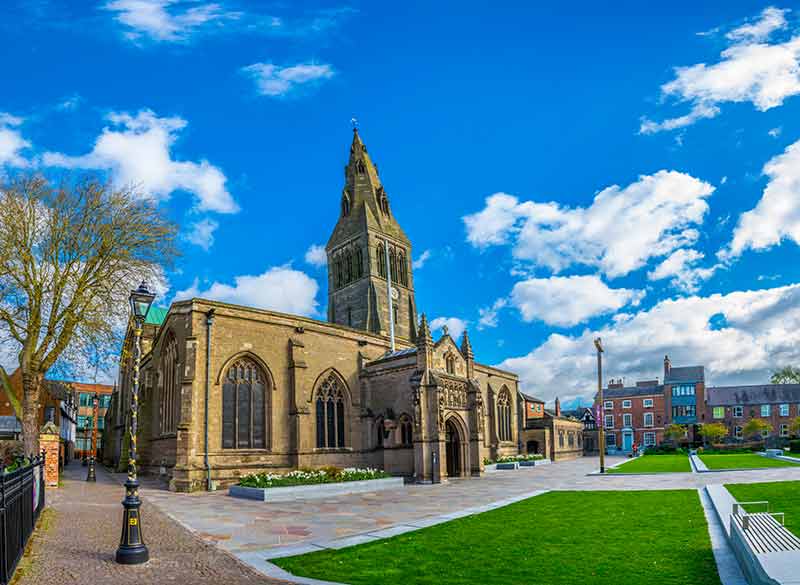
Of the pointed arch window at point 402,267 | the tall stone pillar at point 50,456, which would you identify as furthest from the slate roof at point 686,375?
the tall stone pillar at point 50,456

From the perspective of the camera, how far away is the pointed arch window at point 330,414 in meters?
34.1

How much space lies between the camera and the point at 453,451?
3684 cm

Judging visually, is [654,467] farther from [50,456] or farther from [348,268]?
[50,456]

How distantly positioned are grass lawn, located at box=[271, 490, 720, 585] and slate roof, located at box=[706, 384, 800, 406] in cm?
8469

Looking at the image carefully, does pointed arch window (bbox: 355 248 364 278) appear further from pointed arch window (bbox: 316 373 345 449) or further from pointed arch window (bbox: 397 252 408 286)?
pointed arch window (bbox: 316 373 345 449)

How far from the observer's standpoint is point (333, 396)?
1379 inches

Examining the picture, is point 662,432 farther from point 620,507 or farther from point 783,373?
point 620,507

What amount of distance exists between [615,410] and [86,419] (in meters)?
85.4

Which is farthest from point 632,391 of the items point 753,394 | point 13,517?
point 13,517

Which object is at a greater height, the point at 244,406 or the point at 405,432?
the point at 244,406

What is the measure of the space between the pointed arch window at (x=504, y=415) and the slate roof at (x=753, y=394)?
51685 millimetres

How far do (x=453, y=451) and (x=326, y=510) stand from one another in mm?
18452

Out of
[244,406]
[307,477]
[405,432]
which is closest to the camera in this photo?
[307,477]

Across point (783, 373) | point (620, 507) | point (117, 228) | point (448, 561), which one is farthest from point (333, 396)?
point (783, 373)
